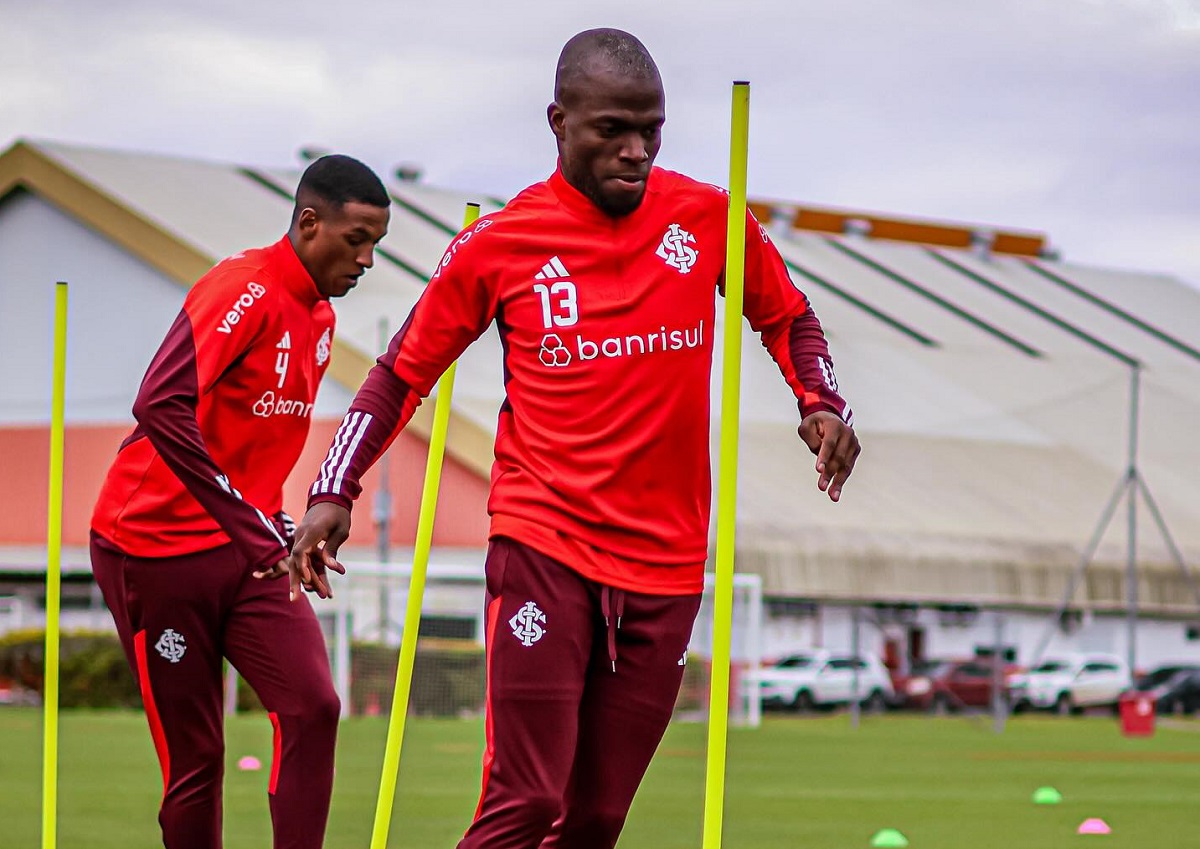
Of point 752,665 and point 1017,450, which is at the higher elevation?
point 1017,450

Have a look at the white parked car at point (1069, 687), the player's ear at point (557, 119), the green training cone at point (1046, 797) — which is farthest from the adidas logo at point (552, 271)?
the white parked car at point (1069, 687)

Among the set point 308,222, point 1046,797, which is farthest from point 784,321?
point 1046,797

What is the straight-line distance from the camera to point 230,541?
605cm

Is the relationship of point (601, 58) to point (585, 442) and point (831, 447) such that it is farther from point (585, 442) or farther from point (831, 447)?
point (831, 447)

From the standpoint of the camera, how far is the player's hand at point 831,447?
462 centimetres

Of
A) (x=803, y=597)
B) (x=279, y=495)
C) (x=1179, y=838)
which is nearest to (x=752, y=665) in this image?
(x=803, y=597)

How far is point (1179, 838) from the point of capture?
37.1ft

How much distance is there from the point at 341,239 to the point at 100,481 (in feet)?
117

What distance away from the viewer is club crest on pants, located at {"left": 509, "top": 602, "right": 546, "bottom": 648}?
459cm

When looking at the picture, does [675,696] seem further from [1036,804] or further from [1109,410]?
[1109,410]

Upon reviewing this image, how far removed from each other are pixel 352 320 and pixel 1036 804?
28924mm

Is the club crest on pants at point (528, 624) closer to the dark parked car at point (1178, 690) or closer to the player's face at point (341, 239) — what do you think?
the player's face at point (341, 239)

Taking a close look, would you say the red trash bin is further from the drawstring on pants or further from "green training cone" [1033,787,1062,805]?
the drawstring on pants

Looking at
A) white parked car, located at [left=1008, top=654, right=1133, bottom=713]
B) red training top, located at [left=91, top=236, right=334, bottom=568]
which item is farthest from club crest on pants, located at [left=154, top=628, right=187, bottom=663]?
white parked car, located at [left=1008, top=654, right=1133, bottom=713]
